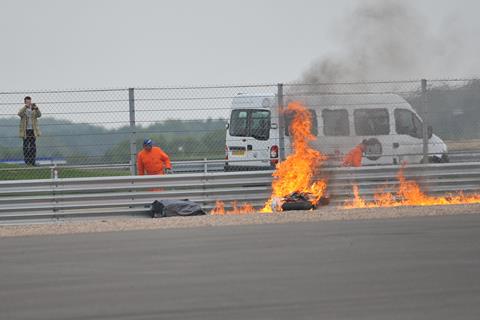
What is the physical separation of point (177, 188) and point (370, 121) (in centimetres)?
571

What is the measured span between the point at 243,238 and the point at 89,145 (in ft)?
16.2

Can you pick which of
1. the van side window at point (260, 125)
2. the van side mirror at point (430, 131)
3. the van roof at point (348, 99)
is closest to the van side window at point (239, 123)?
the van side window at point (260, 125)

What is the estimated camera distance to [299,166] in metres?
17.2

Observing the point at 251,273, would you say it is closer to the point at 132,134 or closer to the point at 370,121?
the point at 132,134

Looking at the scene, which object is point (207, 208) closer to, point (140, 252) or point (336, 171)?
point (336, 171)

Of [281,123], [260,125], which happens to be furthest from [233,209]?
[260,125]

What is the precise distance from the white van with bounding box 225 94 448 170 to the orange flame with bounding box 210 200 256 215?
110cm

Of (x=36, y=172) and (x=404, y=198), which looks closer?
(x=404, y=198)

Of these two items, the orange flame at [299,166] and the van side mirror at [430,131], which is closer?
the orange flame at [299,166]

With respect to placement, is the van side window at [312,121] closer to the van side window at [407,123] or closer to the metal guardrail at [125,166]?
the metal guardrail at [125,166]

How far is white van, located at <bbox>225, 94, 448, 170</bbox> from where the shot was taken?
18.7 m

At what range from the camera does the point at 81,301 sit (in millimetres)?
7926

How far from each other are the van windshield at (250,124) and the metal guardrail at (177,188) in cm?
499

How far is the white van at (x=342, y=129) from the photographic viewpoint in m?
18.7
